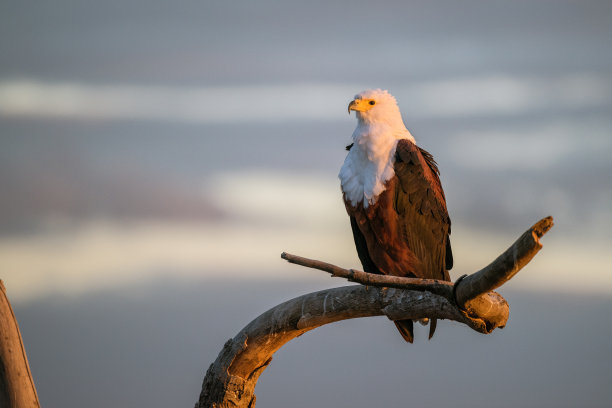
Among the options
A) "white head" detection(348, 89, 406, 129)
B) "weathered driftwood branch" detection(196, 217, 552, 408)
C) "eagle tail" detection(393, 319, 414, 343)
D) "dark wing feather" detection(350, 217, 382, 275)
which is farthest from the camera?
"dark wing feather" detection(350, 217, 382, 275)

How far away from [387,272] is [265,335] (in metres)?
1.01

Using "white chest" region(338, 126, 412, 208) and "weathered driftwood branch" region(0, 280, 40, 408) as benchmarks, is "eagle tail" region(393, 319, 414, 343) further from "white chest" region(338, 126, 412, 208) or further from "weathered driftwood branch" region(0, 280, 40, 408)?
"weathered driftwood branch" region(0, 280, 40, 408)

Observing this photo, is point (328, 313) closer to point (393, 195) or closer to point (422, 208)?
point (393, 195)

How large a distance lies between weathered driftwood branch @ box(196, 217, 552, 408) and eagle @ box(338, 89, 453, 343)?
2.22 ft

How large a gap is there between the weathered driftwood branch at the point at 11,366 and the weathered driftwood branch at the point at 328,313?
0.98 m

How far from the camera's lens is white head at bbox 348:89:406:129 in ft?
14.0

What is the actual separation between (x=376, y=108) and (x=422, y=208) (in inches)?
28.6

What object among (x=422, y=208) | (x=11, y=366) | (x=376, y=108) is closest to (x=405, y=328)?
(x=422, y=208)

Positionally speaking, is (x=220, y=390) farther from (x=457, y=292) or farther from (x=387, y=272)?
(x=457, y=292)

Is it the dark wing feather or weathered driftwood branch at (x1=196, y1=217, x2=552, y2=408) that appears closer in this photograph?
weathered driftwood branch at (x1=196, y1=217, x2=552, y2=408)

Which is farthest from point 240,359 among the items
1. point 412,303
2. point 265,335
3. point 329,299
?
point 412,303

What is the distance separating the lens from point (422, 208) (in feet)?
13.5

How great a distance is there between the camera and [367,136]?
416 cm

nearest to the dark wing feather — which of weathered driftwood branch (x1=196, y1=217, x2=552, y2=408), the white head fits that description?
the white head
